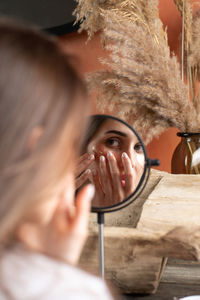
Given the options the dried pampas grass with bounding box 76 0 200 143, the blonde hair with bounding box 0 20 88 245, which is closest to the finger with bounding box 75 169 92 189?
the blonde hair with bounding box 0 20 88 245

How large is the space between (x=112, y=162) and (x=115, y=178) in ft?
0.08

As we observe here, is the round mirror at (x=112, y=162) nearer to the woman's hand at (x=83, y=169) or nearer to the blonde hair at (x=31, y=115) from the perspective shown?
the woman's hand at (x=83, y=169)

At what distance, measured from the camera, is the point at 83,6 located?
1.06 m

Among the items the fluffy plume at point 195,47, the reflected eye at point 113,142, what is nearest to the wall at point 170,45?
the fluffy plume at point 195,47

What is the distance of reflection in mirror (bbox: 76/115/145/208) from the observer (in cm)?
54

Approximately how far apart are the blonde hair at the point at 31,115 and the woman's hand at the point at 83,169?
0.80 feet

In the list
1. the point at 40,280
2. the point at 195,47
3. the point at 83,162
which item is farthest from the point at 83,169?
the point at 195,47

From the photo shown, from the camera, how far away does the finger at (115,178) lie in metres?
0.54

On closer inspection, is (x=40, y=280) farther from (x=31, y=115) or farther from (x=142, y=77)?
(x=142, y=77)

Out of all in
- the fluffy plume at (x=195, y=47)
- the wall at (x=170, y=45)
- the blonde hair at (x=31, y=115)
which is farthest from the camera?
the wall at (x=170, y=45)

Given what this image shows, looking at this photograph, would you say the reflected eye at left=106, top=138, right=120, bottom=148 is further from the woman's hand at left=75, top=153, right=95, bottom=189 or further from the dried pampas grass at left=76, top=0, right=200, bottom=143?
the dried pampas grass at left=76, top=0, right=200, bottom=143

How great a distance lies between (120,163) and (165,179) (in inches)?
7.8

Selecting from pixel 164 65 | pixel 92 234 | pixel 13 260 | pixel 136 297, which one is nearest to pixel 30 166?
pixel 13 260

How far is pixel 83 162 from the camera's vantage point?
0.56 metres
